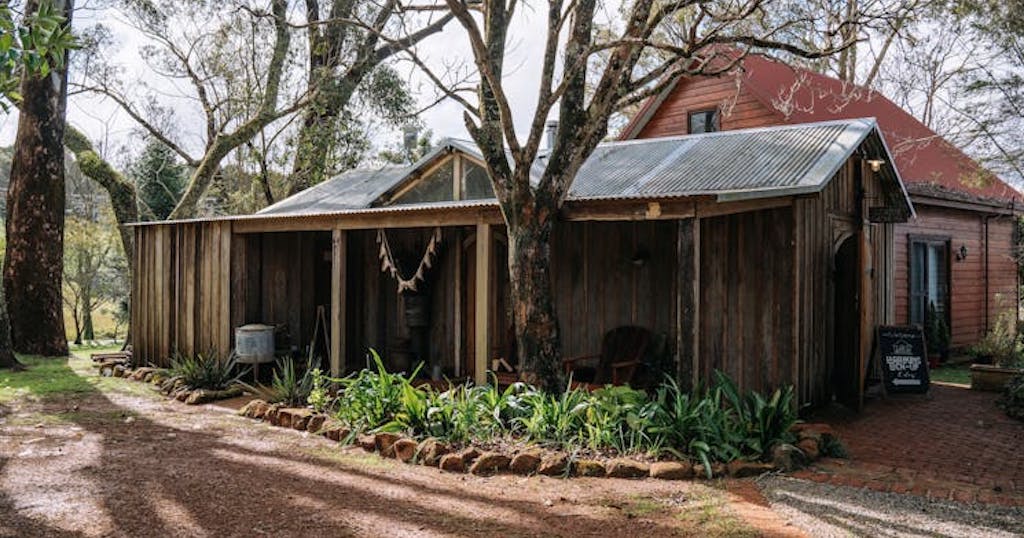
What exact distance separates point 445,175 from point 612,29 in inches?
110

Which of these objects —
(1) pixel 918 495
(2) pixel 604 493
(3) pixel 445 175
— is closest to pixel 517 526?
(2) pixel 604 493

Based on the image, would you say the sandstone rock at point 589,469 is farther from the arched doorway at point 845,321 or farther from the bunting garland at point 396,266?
the bunting garland at point 396,266

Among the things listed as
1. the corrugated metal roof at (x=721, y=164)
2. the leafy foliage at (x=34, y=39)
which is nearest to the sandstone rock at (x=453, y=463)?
the corrugated metal roof at (x=721, y=164)

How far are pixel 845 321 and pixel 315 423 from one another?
5.92 meters

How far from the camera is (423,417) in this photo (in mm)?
6227

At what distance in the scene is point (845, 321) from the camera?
8469 millimetres

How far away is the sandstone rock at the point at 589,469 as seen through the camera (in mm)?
5320

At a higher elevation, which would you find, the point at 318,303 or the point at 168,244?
the point at 168,244

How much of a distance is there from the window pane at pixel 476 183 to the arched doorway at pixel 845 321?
4.07m

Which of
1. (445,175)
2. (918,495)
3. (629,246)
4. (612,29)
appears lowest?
(918,495)

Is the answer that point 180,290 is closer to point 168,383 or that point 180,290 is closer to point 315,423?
point 168,383

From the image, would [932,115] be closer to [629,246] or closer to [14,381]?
[629,246]

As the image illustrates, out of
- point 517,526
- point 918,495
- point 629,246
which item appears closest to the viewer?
point 517,526

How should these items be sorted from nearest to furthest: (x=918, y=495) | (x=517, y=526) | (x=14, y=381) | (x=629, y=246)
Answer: (x=517, y=526) → (x=918, y=495) → (x=629, y=246) → (x=14, y=381)
